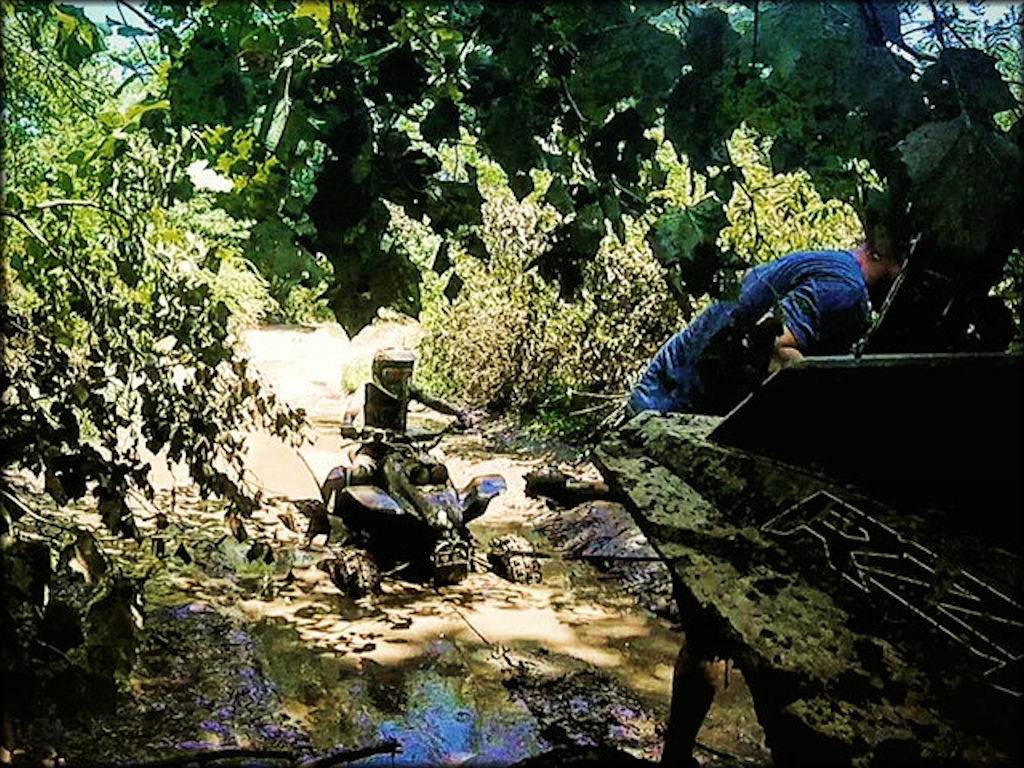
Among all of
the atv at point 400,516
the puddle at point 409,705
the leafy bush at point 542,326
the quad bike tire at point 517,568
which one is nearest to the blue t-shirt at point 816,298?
the puddle at point 409,705

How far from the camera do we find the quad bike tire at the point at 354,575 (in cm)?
503

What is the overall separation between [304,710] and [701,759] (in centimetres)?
175

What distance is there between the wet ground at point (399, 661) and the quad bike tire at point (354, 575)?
8 centimetres

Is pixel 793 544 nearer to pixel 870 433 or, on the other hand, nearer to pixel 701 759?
pixel 870 433

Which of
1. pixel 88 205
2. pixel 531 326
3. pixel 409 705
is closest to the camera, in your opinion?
pixel 88 205

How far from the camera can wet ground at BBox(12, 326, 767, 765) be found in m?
3.34

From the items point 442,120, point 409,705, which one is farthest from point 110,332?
point 409,705

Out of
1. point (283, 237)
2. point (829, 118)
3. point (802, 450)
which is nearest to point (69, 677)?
point (283, 237)

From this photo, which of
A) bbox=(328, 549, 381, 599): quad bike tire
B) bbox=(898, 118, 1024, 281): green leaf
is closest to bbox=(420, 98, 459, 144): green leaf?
bbox=(898, 118, 1024, 281): green leaf

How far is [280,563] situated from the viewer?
556cm

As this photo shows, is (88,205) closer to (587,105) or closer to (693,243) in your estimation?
(587,105)

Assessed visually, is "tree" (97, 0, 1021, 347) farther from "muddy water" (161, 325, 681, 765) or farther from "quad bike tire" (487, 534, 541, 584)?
"quad bike tire" (487, 534, 541, 584)

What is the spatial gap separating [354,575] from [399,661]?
96cm

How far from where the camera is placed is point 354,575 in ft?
16.5
